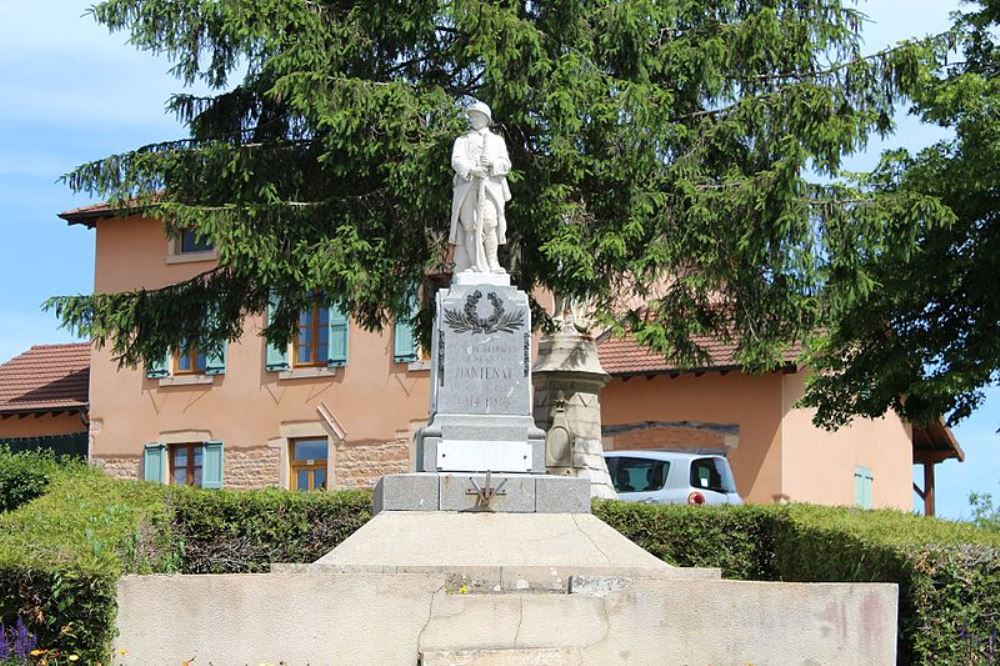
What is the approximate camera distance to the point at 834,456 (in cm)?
3269

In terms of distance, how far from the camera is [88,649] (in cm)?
1065

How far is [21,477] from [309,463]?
1230 centimetres

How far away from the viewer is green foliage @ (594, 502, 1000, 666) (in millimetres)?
11109

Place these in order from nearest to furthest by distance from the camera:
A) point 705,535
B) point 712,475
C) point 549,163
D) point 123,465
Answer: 1. point 705,535
2. point 549,163
3. point 712,475
4. point 123,465

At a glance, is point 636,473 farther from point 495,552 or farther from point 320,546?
point 495,552

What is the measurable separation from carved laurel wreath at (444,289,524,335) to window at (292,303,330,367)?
66.6 feet

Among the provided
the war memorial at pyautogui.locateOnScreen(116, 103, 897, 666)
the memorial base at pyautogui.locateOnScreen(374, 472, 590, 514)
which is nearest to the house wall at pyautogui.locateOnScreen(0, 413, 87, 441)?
the war memorial at pyautogui.locateOnScreen(116, 103, 897, 666)

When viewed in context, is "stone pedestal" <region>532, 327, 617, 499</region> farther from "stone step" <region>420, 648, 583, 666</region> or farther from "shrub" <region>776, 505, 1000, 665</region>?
"stone step" <region>420, 648, 583, 666</region>

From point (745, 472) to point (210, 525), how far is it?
1577cm

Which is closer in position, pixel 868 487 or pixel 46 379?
pixel 868 487

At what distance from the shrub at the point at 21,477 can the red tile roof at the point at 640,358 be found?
35.4 feet

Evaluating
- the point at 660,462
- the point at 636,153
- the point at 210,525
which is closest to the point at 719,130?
the point at 636,153

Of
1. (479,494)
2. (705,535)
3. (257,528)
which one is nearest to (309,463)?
(257,528)

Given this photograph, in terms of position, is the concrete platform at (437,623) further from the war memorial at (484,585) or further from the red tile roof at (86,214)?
the red tile roof at (86,214)
